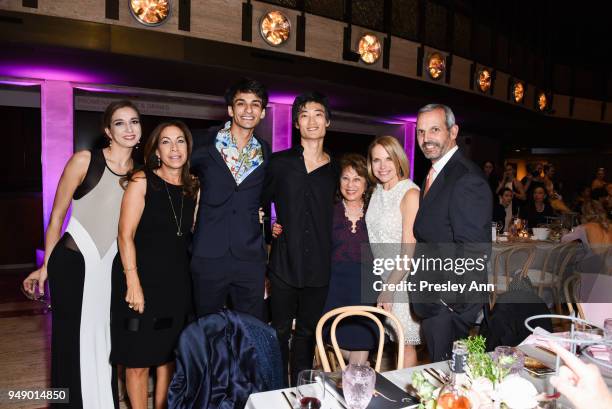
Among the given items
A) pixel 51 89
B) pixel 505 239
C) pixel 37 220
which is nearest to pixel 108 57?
pixel 51 89

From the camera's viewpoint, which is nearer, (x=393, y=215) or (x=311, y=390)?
(x=311, y=390)

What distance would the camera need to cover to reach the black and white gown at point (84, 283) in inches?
92.0

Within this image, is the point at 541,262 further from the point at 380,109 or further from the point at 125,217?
the point at 380,109

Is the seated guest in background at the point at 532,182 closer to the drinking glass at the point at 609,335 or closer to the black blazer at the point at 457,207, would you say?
the black blazer at the point at 457,207

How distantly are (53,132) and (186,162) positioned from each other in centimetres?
505

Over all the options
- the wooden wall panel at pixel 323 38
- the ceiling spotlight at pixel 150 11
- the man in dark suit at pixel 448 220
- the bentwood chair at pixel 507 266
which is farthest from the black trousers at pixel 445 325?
the wooden wall panel at pixel 323 38

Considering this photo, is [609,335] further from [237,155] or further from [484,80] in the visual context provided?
[484,80]

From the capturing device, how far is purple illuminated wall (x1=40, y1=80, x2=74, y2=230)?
6473mm

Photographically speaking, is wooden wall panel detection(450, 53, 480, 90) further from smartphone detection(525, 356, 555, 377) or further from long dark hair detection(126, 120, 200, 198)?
smartphone detection(525, 356, 555, 377)

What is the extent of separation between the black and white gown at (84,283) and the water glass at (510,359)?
1938 millimetres

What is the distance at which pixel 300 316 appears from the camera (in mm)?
2773

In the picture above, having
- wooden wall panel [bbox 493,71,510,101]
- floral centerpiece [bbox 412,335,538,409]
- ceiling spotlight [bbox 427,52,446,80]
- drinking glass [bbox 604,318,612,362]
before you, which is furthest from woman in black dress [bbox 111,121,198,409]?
wooden wall panel [bbox 493,71,510,101]

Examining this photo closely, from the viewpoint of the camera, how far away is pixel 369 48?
7.29 metres

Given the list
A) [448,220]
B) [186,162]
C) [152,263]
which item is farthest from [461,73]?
[152,263]
